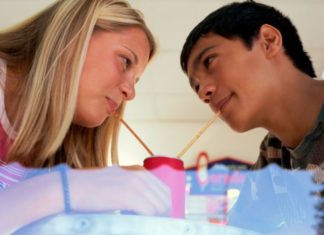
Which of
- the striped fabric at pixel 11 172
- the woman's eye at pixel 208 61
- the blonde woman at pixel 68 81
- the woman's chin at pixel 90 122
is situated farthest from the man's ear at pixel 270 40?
the striped fabric at pixel 11 172

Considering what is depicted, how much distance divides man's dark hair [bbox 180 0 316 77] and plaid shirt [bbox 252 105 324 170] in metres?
0.16

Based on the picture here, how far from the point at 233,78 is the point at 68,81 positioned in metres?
0.30

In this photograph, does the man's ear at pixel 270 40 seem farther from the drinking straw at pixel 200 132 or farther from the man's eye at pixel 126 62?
the man's eye at pixel 126 62

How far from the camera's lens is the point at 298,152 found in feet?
2.51

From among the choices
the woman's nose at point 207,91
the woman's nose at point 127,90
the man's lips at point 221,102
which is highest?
the woman's nose at point 127,90

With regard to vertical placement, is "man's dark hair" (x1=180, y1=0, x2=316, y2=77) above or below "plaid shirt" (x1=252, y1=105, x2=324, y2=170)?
above

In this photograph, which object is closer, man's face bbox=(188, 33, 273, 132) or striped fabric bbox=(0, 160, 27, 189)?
striped fabric bbox=(0, 160, 27, 189)

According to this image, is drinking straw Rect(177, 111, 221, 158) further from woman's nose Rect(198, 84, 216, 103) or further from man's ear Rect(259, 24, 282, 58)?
man's ear Rect(259, 24, 282, 58)

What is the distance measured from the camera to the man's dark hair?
840mm

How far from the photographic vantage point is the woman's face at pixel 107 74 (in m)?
0.71

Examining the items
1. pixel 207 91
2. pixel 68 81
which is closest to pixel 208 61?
pixel 207 91

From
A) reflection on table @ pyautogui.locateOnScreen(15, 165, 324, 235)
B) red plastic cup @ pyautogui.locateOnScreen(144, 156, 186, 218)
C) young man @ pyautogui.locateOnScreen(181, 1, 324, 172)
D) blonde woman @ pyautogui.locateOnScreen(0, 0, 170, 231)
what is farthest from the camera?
young man @ pyautogui.locateOnScreen(181, 1, 324, 172)

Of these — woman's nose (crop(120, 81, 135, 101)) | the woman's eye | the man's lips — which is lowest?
the man's lips

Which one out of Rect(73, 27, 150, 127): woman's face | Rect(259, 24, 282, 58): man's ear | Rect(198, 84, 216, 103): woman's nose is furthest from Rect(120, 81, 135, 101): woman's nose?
Rect(259, 24, 282, 58): man's ear
